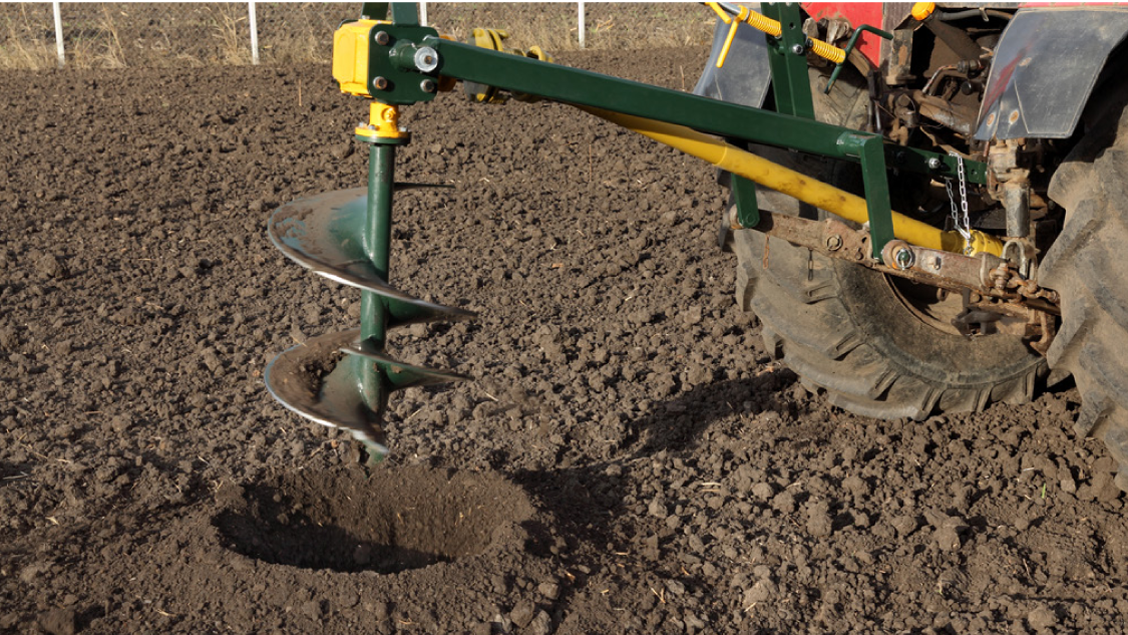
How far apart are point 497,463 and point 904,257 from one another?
1573 millimetres

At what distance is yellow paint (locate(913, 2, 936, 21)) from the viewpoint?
10.4 ft

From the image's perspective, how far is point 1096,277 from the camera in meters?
2.73

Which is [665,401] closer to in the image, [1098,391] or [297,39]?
[1098,391]

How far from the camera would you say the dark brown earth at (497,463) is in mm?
2969

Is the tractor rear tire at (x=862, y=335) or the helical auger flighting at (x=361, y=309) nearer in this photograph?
the helical auger flighting at (x=361, y=309)

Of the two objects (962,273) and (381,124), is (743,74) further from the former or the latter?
(381,124)

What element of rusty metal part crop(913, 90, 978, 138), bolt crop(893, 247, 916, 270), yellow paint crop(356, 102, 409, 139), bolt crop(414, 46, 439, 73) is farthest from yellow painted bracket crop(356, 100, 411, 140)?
rusty metal part crop(913, 90, 978, 138)

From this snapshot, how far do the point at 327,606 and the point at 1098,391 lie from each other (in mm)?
2054

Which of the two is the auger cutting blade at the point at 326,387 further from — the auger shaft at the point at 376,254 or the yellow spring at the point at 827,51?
the yellow spring at the point at 827,51

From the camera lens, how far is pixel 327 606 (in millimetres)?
2855

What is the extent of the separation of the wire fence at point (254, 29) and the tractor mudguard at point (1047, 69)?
7.44 m

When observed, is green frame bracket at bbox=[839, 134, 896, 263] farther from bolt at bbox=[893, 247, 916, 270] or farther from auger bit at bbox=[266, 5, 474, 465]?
auger bit at bbox=[266, 5, 474, 465]

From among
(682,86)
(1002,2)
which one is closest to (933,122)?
(1002,2)

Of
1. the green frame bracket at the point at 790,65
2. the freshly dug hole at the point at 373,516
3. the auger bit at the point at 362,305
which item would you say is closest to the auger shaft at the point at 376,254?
the auger bit at the point at 362,305
